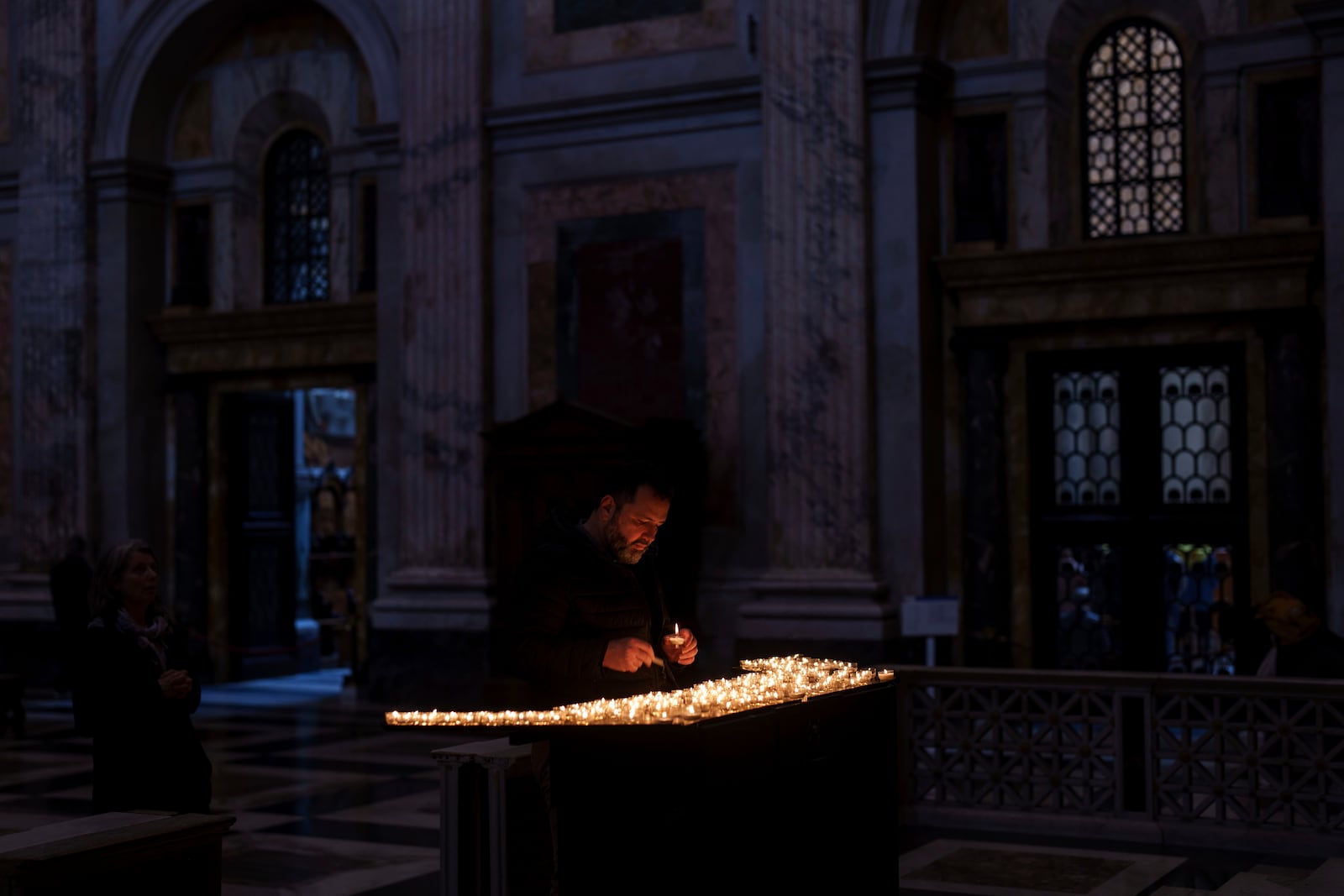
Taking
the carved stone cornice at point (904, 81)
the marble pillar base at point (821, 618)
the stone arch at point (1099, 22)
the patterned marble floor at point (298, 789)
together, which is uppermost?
the stone arch at point (1099, 22)

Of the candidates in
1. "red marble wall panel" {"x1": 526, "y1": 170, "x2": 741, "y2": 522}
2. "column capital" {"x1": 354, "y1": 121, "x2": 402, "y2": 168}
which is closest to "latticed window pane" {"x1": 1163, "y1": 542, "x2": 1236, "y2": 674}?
"red marble wall panel" {"x1": 526, "y1": 170, "x2": 741, "y2": 522}

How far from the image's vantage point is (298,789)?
10.0m

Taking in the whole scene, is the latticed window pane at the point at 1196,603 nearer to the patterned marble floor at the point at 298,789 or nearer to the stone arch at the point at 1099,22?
the stone arch at the point at 1099,22

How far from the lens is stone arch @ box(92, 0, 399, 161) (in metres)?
16.4

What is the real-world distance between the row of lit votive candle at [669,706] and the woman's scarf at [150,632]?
53.9 inches

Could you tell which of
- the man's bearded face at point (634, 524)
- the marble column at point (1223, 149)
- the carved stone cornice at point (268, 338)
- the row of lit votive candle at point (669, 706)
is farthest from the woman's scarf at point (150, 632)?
the carved stone cornice at point (268, 338)

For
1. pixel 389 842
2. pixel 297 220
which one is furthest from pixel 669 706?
pixel 297 220

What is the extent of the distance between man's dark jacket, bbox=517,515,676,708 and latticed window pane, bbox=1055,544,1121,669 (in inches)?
320

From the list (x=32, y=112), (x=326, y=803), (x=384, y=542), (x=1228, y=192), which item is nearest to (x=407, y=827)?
(x=326, y=803)

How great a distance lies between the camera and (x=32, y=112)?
1700cm

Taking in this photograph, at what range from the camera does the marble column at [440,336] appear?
14242mm

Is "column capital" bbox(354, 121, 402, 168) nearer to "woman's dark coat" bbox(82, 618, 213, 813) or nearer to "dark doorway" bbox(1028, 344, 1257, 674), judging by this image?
"dark doorway" bbox(1028, 344, 1257, 674)

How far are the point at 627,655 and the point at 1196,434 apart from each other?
27.9 ft

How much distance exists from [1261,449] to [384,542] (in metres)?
7.70
